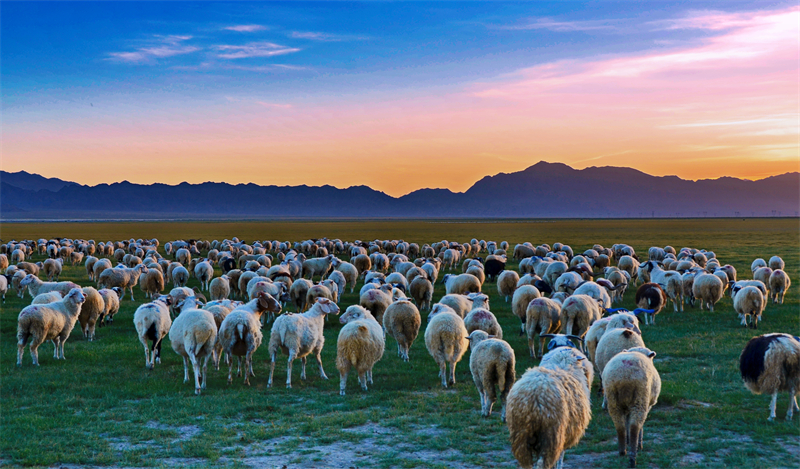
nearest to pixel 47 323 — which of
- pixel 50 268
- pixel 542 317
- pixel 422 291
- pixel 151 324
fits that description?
pixel 151 324

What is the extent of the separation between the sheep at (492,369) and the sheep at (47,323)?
9.98 meters

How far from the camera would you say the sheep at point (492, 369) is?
350 inches

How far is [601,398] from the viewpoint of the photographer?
10156mm

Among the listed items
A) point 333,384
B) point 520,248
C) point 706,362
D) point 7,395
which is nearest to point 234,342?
point 333,384

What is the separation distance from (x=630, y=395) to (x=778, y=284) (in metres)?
16.8

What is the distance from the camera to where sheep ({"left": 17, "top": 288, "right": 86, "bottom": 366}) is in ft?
40.2

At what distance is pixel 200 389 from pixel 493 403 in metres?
5.72

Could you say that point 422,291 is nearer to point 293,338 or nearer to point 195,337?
point 293,338

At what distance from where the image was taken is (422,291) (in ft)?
63.9

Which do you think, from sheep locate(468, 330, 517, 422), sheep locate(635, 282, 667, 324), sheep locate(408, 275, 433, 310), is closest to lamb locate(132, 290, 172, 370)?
sheep locate(468, 330, 517, 422)

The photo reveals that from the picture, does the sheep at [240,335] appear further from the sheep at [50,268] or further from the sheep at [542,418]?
the sheep at [50,268]

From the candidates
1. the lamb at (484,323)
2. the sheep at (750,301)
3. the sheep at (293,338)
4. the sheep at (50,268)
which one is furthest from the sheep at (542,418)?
the sheep at (50,268)

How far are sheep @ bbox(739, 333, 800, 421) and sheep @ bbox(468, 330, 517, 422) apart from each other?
3893 mm

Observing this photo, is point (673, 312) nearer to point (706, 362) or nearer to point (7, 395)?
point (706, 362)
